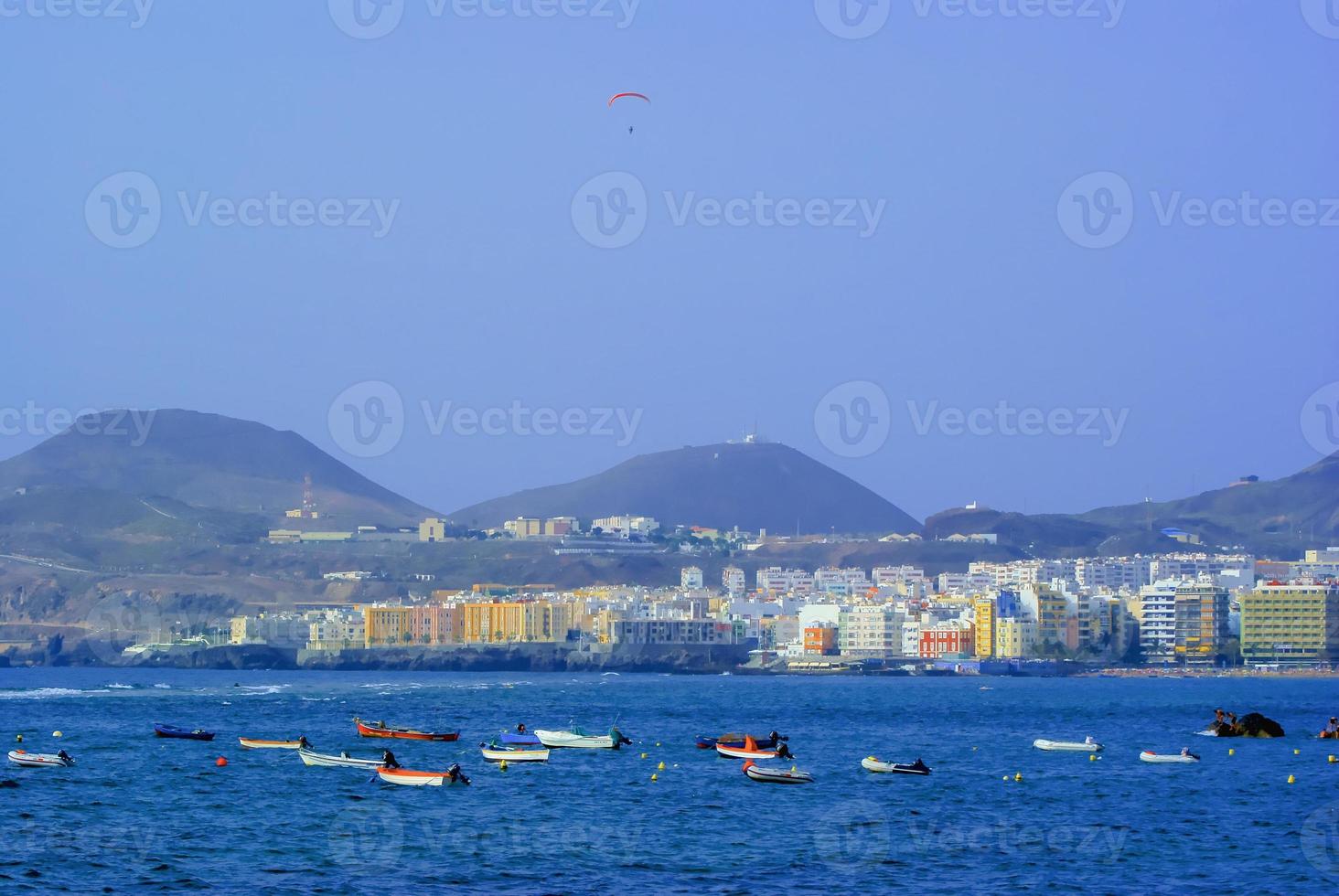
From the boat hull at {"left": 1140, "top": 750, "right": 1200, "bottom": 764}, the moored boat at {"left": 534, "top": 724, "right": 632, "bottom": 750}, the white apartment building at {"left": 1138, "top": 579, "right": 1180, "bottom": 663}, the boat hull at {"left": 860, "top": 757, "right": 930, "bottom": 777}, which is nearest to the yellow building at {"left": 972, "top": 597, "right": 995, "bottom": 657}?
the white apartment building at {"left": 1138, "top": 579, "right": 1180, "bottom": 663}

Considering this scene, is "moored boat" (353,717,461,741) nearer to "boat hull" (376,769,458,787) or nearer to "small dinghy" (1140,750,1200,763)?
"boat hull" (376,769,458,787)

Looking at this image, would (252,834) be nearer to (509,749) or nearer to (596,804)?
(596,804)

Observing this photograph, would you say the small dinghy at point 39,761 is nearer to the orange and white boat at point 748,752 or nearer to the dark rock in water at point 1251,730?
the orange and white boat at point 748,752

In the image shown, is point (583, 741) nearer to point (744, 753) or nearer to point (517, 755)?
point (517, 755)

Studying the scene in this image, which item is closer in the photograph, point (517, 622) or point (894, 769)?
point (894, 769)

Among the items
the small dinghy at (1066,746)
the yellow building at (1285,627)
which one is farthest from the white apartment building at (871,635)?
the small dinghy at (1066,746)

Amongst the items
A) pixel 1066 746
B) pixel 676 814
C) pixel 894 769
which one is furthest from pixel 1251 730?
pixel 676 814
